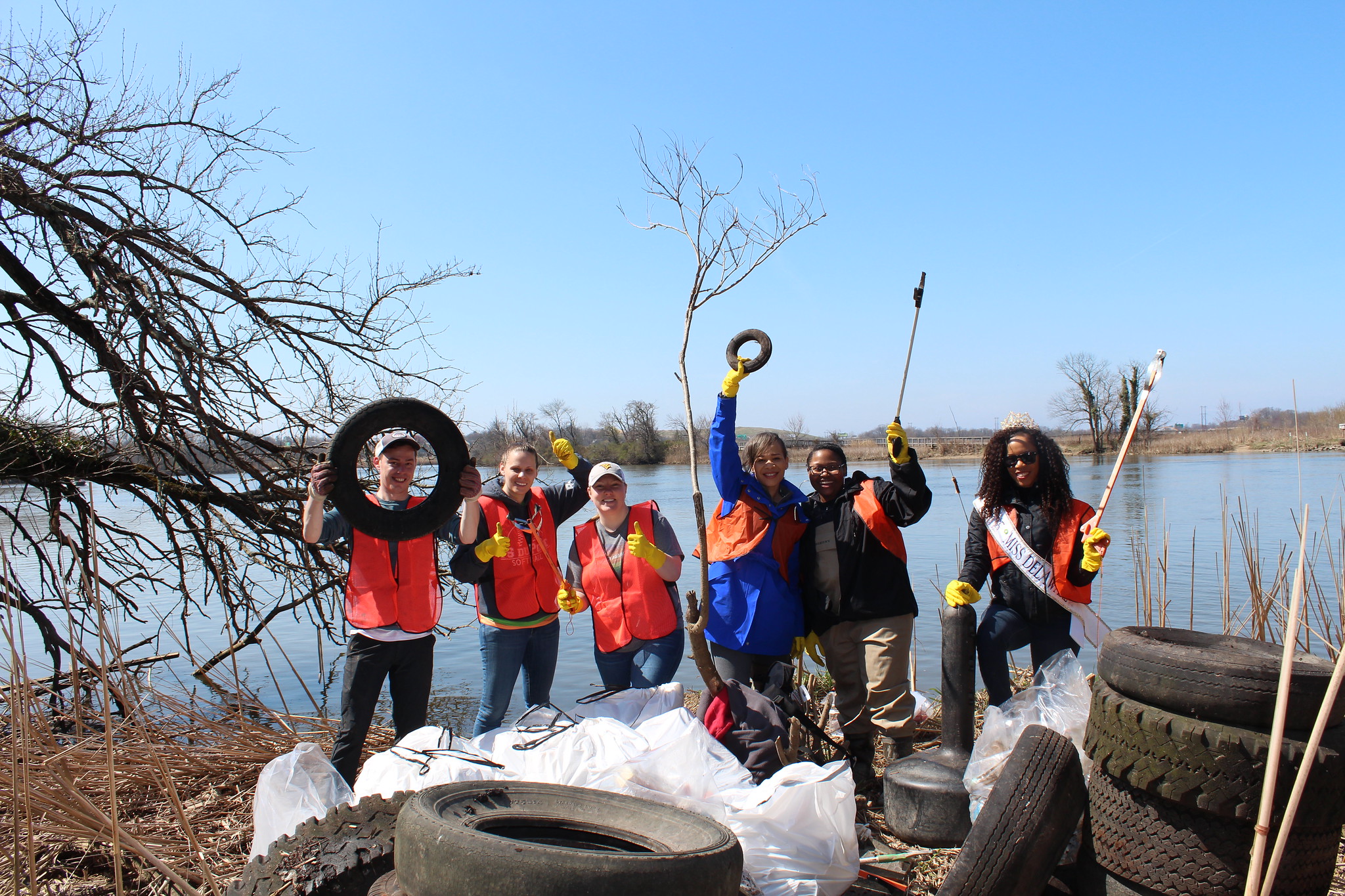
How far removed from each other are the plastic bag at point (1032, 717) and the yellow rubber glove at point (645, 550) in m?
1.58

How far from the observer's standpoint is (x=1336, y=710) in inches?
84.8

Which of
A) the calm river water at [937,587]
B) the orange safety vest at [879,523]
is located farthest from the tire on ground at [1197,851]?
the orange safety vest at [879,523]

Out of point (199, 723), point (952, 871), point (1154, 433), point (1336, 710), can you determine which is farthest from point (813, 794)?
point (1154, 433)

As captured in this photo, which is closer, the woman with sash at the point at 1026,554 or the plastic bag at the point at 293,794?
the plastic bag at the point at 293,794

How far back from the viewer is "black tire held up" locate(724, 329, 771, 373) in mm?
3988

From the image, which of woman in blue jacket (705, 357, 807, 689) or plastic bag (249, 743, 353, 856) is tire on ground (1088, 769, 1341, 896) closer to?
woman in blue jacket (705, 357, 807, 689)

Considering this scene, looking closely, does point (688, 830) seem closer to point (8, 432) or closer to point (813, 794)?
point (813, 794)

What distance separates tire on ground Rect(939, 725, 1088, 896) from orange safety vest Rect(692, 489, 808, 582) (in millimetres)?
1676

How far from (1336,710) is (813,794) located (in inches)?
56.8

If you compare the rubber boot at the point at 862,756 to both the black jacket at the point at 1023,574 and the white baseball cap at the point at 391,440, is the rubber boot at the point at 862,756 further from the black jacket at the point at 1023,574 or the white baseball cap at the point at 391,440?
the white baseball cap at the point at 391,440

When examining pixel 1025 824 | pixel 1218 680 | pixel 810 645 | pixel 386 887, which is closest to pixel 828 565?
pixel 810 645

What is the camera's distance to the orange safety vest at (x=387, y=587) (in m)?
3.49

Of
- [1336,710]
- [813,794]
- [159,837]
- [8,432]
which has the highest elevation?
[8,432]

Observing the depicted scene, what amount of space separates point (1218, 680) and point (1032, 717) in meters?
1.19
